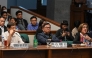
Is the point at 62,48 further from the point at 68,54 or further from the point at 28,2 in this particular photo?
the point at 28,2

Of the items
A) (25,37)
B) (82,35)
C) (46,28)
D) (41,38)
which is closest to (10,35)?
(41,38)

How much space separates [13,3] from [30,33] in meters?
6.34

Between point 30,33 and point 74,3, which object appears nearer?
point 30,33

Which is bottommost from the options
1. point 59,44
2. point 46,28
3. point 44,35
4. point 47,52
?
point 47,52

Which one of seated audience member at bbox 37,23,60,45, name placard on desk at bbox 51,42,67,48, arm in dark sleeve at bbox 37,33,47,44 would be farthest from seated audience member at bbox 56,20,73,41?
name placard on desk at bbox 51,42,67,48

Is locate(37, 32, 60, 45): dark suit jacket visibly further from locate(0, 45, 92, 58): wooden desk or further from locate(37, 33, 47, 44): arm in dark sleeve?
locate(0, 45, 92, 58): wooden desk

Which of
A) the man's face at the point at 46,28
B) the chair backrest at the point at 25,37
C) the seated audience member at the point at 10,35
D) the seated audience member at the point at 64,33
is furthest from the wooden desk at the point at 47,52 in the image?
the seated audience member at the point at 64,33

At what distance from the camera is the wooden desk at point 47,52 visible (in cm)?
545

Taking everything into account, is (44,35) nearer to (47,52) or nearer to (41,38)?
(41,38)

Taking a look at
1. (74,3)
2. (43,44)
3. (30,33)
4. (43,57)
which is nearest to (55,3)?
(74,3)

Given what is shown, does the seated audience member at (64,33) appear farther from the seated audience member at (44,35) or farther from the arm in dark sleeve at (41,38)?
the arm in dark sleeve at (41,38)

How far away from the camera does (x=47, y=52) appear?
18.6ft

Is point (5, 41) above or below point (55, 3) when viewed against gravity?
below

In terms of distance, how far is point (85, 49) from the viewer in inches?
233
